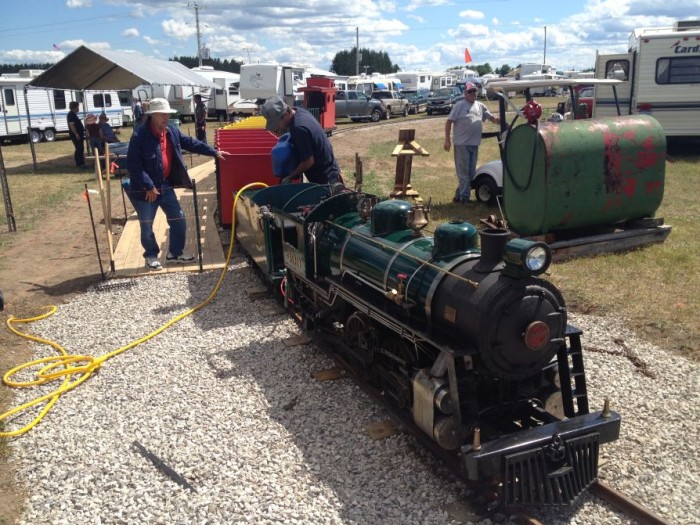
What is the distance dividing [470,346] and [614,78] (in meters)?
15.8

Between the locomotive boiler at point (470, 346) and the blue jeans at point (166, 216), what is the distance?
346cm

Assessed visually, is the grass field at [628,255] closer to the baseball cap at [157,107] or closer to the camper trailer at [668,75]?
the camper trailer at [668,75]

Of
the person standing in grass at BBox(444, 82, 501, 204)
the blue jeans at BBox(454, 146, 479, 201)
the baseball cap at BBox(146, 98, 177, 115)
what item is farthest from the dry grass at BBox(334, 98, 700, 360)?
the baseball cap at BBox(146, 98, 177, 115)

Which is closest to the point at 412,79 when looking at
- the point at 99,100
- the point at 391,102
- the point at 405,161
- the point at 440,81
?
the point at 440,81

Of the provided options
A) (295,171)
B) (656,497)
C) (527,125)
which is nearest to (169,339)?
(295,171)

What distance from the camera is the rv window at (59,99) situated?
93.2ft

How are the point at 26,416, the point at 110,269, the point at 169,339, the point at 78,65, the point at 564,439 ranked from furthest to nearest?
the point at 78,65
the point at 110,269
the point at 169,339
the point at 26,416
the point at 564,439

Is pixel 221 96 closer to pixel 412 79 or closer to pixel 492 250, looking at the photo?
pixel 412 79

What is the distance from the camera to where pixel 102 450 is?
4.24 metres

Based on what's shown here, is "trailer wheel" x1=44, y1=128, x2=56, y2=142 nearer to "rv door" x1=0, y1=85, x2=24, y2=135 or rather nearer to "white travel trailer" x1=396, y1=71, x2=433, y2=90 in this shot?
"rv door" x1=0, y1=85, x2=24, y2=135

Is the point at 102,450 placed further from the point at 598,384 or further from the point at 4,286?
the point at 4,286

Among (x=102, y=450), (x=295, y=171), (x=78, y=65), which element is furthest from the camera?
(x=78, y=65)

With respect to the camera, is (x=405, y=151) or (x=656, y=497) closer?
(x=656, y=497)

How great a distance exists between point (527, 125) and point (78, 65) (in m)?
12.2
